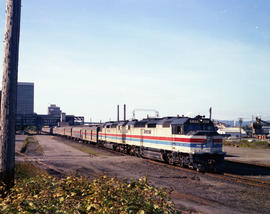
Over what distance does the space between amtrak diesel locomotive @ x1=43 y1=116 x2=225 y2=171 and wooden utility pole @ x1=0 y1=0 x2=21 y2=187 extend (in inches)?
575

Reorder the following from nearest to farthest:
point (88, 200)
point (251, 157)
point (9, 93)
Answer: point (88, 200), point (9, 93), point (251, 157)

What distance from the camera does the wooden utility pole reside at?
7289mm

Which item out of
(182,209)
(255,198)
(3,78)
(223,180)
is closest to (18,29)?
(3,78)

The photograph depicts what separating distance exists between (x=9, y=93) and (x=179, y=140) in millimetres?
16031

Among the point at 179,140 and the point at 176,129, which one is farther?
the point at 176,129

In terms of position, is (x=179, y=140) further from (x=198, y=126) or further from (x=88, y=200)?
(x=88, y=200)

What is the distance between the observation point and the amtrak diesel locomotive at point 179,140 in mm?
19750

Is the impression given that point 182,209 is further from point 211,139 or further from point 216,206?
point 211,139

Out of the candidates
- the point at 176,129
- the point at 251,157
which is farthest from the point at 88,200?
the point at 251,157

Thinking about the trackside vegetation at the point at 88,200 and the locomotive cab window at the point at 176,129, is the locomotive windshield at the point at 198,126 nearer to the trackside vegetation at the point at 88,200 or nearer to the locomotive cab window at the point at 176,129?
the locomotive cab window at the point at 176,129

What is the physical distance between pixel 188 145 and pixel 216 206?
905 cm

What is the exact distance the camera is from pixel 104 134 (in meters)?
42.9

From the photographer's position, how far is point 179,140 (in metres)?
21.4

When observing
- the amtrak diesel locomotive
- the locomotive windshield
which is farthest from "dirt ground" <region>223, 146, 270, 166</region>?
the amtrak diesel locomotive
